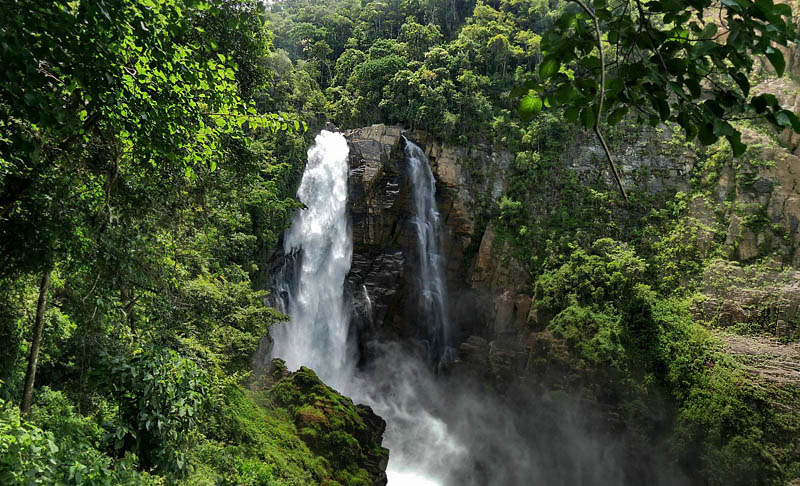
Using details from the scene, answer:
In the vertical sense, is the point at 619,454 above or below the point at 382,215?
below

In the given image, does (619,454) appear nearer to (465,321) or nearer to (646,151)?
(465,321)

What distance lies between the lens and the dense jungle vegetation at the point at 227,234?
2332 mm

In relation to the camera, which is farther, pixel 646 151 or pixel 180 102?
pixel 646 151

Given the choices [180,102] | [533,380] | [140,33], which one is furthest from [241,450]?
[533,380]

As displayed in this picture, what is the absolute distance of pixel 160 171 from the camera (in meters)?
4.59

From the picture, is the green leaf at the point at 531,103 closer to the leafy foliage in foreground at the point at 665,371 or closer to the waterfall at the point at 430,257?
the leafy foliage in foreground at the point at 665,371

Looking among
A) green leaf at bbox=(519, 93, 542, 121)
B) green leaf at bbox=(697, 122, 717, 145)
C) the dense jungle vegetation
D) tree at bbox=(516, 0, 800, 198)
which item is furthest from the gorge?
green leaf at bbox=(697, 122, 717, 145)

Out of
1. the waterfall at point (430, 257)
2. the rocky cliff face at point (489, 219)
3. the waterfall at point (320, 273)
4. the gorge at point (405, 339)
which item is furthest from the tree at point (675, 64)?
the waterfall at point (430, 257)

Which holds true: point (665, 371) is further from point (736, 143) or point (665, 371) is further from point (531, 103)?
point (531, 103)

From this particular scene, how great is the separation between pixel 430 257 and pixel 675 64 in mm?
16698

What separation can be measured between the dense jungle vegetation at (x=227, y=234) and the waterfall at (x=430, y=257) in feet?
7.28

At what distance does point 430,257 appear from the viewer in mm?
18094

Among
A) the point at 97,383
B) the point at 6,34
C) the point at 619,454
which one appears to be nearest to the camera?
the point at 6,34

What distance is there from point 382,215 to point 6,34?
15.8 meters
